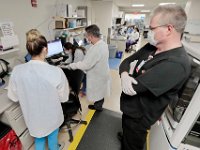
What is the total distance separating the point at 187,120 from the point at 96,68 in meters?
1.29

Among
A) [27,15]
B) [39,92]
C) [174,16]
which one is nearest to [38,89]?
[39,92]

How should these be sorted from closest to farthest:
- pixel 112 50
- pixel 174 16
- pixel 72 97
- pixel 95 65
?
pixel 174 16 < pixel 72 97 < pixel 95 65 < pixel 112 50

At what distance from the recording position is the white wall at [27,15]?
6.49ft

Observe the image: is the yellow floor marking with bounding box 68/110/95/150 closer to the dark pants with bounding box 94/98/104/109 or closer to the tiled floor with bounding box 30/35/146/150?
the tiled floor with bounding box 30/35/146/150

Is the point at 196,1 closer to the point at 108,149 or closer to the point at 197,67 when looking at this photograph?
the point at 197,67

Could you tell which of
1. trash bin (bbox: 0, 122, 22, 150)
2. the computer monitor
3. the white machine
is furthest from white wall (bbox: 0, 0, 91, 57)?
the white machine

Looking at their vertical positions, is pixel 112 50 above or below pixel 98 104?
above

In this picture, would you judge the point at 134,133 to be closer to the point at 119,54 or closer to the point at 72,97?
the point at 72,97

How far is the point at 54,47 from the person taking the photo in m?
2.82

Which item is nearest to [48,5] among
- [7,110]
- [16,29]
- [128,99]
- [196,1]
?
[16,29]

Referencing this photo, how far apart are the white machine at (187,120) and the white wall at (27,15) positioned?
243 centimetres

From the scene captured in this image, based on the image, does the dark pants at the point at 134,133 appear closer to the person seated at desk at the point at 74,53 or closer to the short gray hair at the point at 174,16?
the short gray hair at the point at 174,16

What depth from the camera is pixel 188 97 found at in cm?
110

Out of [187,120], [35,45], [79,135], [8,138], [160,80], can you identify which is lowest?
[79,135]
